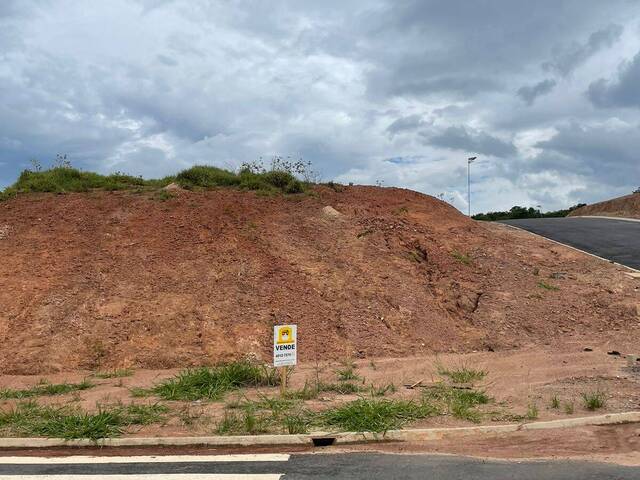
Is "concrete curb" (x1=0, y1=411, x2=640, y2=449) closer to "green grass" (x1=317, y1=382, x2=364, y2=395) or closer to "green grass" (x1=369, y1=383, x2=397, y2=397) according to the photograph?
"green grass" (x1=369, y1=383, x2=397, y2=397)

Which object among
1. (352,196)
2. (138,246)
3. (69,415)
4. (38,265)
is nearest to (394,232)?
(352,196)

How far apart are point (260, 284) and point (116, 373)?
12.7 ft

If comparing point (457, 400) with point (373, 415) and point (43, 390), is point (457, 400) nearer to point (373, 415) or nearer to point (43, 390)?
point (373, 415)

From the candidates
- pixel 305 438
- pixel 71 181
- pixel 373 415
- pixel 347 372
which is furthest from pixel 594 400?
pixel 71 181

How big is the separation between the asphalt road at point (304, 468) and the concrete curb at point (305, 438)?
1.42 ft

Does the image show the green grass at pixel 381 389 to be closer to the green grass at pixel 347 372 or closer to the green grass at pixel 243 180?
the green grass at pixel 347 372

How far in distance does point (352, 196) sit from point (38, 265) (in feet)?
30.7

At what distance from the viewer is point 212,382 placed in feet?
30.3

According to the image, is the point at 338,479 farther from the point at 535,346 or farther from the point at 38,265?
the point at 38,265

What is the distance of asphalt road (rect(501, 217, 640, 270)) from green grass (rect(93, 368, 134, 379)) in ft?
42.8

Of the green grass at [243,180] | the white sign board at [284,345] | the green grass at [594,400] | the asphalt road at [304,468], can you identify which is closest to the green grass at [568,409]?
the green grass at [594,400]

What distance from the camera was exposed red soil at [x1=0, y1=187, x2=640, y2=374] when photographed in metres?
11.9

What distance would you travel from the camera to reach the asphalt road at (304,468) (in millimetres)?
5230

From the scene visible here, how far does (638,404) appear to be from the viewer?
744 cm
